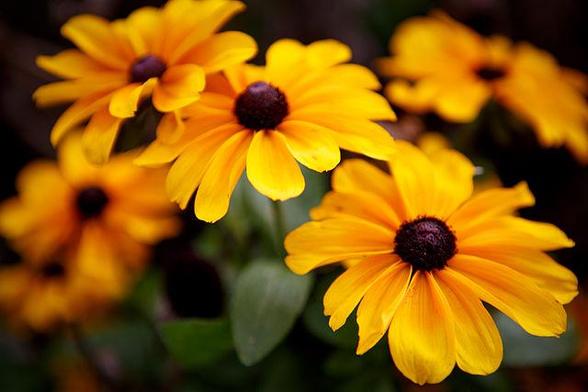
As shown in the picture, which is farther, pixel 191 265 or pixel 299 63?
pixel 191 265

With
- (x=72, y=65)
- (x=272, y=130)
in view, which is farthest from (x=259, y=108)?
(x=72, y=65)

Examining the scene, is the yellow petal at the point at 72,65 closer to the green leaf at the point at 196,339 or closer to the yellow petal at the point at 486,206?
the green leaf at the point at 196,339

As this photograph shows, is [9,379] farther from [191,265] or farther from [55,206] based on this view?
[191,265]

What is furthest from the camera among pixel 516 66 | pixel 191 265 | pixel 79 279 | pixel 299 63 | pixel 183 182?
pixel 79 279

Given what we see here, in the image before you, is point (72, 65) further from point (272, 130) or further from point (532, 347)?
point (532, 347)

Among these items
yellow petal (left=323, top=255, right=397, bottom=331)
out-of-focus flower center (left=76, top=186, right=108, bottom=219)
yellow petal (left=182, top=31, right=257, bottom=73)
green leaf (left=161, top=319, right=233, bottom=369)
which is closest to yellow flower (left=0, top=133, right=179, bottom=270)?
out-of-focus flower center (left=76, top=186, right=108, bottom=219)

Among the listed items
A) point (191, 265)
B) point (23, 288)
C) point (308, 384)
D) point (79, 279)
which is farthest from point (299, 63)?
point (23, 288)

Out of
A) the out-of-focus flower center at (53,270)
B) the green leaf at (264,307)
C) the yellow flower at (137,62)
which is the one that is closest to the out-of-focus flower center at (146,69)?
the yellow flower at (137,62)
